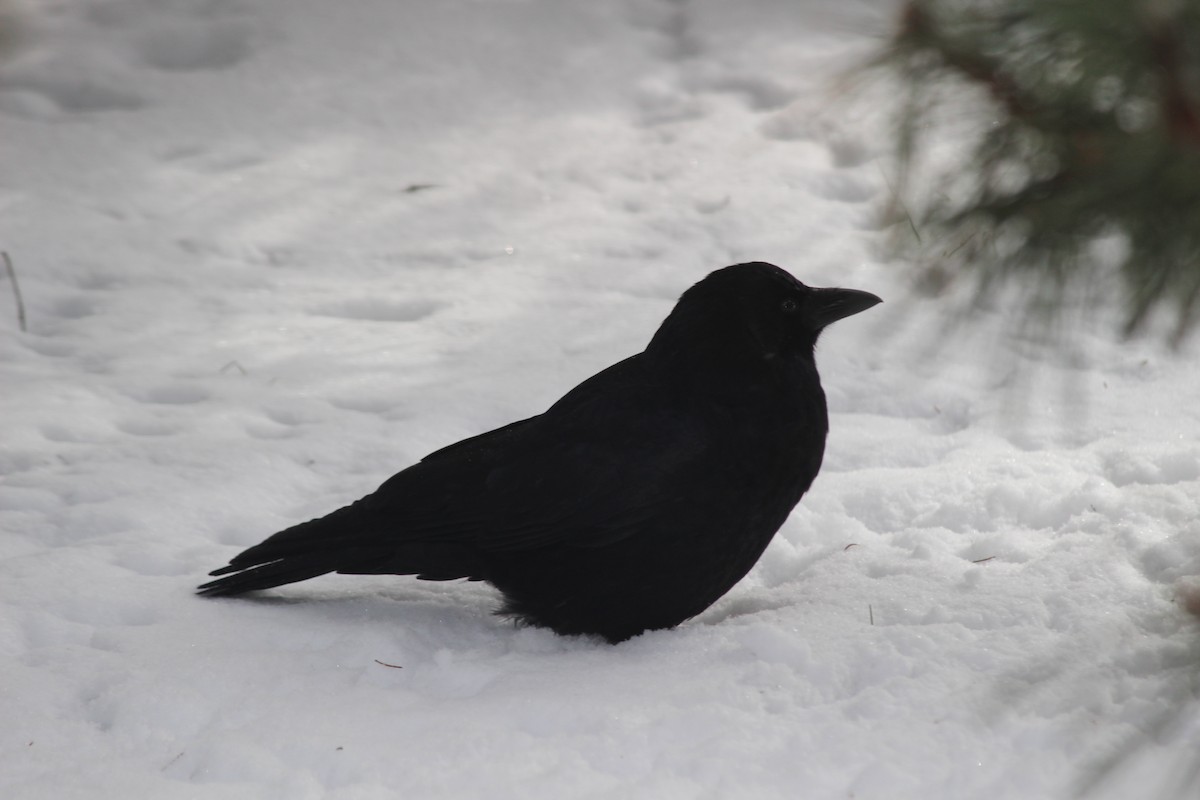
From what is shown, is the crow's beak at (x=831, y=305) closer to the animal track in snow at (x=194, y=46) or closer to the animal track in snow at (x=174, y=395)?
the animal track in snow at (x=174, y=395)

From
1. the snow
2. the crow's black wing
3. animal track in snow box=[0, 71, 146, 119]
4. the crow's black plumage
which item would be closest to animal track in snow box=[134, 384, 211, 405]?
the snow

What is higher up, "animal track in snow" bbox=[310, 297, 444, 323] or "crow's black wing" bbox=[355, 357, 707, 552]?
"crow's black wing" bbox=[355, 357, 707, 552]

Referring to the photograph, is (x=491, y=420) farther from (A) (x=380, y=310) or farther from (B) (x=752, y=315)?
(B) (x=752, y=315)

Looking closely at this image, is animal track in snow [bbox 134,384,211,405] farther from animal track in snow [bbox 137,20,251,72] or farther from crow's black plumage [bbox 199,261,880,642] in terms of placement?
animal track in snow [bbox 137,20,251,72]

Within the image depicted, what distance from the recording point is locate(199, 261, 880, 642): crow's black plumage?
10.7ft

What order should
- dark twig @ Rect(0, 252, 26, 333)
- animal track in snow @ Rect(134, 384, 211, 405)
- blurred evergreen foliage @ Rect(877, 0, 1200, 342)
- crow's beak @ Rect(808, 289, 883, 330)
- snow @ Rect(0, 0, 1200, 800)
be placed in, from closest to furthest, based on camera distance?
1. blurred evergreen foliage @ Rect(877, 0, 1200, 342)
2. snow @ Rect(0, 0, 1200, 800)
3. crow's beak @ Rect(808, 289, 883, 330)
4. animal track in snow @ Rect(134, 384, 211, 405)
5. dark twig @ Rect(0, 252, 26, 333)

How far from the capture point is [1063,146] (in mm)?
2092

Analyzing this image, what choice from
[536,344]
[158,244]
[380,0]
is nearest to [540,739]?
[536,344]

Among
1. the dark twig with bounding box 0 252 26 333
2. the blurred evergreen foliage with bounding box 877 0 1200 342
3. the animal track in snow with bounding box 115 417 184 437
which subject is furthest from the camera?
the dark twig with bounding box 0 252 26 333

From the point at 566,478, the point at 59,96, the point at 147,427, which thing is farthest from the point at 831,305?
the point at 59,96

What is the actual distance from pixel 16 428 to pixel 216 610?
154 cm

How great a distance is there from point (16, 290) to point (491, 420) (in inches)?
91.8

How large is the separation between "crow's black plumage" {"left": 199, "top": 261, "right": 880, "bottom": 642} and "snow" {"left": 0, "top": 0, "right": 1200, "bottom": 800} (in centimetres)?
14

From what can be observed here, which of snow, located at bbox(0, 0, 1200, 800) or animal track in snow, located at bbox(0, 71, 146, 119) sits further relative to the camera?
animal track in snow, located at bbox(0, 71, 146, 119)
